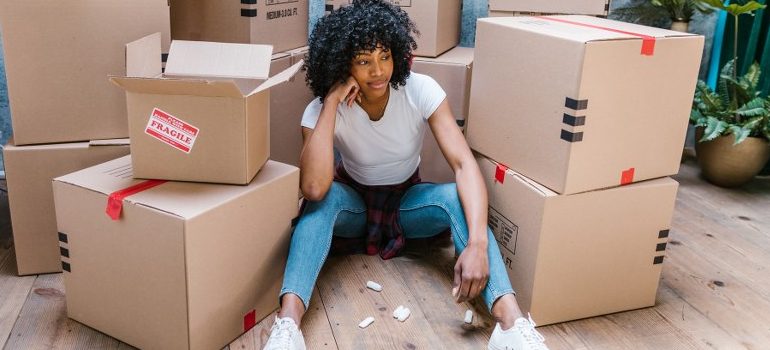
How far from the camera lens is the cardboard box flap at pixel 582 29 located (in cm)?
147

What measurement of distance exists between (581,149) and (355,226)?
0.68 metres

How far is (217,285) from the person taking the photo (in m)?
1.44

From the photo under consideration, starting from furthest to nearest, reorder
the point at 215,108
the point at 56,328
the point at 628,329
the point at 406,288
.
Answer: the point at 406,288 < the point at 628,329 < the point at 56,328 < the point at 215,108

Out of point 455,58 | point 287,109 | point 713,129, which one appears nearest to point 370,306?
point 287,109

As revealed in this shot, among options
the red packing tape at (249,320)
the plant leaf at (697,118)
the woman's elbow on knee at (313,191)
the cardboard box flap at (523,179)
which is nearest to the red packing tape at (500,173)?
the cardboard box flap at (523,179)

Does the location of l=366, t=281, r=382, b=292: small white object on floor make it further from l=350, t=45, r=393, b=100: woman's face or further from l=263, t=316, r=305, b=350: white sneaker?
l=350, t=45, r=393, b=100: woman's face

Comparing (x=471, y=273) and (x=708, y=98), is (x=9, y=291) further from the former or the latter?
(x=708, y=98)

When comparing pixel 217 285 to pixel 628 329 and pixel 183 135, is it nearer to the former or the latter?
pixel 183 135

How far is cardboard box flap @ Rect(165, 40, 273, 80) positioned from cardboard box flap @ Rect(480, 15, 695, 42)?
0.56 meters

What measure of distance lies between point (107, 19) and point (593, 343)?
4.51 ft

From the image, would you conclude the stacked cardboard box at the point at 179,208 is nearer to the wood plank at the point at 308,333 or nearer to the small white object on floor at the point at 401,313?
the wood plank at the point at 308,333

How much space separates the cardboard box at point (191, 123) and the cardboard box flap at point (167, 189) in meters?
0.02

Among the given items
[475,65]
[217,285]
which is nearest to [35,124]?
[217,285]

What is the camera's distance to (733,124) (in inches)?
102
